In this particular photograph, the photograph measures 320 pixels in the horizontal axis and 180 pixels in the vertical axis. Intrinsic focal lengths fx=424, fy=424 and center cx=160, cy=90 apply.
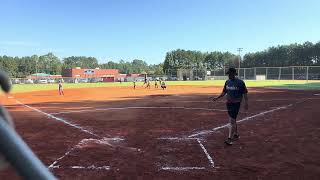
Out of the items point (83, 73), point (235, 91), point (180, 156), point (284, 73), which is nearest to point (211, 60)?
point (83, 73)

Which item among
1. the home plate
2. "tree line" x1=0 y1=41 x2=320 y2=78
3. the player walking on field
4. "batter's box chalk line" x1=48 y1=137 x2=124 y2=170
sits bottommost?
the home plate

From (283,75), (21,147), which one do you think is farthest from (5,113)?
(283,75)

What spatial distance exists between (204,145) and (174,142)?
88 centimetres

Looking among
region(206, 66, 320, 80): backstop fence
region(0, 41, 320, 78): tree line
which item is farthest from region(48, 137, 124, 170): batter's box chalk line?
region(0, 41, 320, 78): tree line

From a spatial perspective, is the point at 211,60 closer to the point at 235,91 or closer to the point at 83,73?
the point at 83,73

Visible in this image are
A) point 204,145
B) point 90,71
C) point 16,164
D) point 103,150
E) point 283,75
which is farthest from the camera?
point 90,71

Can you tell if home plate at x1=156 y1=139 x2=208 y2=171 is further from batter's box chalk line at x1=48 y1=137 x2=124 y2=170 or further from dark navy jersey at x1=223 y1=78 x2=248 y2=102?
dark navy jersey at x1=223 y1=78 x2=248 y2=102

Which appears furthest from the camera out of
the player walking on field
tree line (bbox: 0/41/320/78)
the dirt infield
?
tree line (bbox: 0/41/320/78)

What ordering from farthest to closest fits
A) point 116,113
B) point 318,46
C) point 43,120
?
point 318,46 → point 116,113 → point 43,120

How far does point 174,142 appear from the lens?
1167cm

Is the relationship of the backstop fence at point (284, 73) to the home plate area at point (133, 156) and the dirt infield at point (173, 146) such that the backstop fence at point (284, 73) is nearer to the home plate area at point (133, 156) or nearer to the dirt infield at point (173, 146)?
the dirt infield at point (173, 146)

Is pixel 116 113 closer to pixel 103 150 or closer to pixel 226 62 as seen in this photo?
pixel 103 150

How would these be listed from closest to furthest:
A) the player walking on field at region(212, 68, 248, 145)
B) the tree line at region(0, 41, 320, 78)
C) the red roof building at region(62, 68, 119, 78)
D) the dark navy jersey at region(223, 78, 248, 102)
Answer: the player walking on field at region(212, 68, 248, 145)
the dark navy jersey at region(223, 78, 248, 102)
the tree line at region(0, 41, 320, 78)
the red roof building at region(62, 68, 119, 78)

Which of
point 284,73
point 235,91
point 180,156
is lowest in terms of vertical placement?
point 180,156
